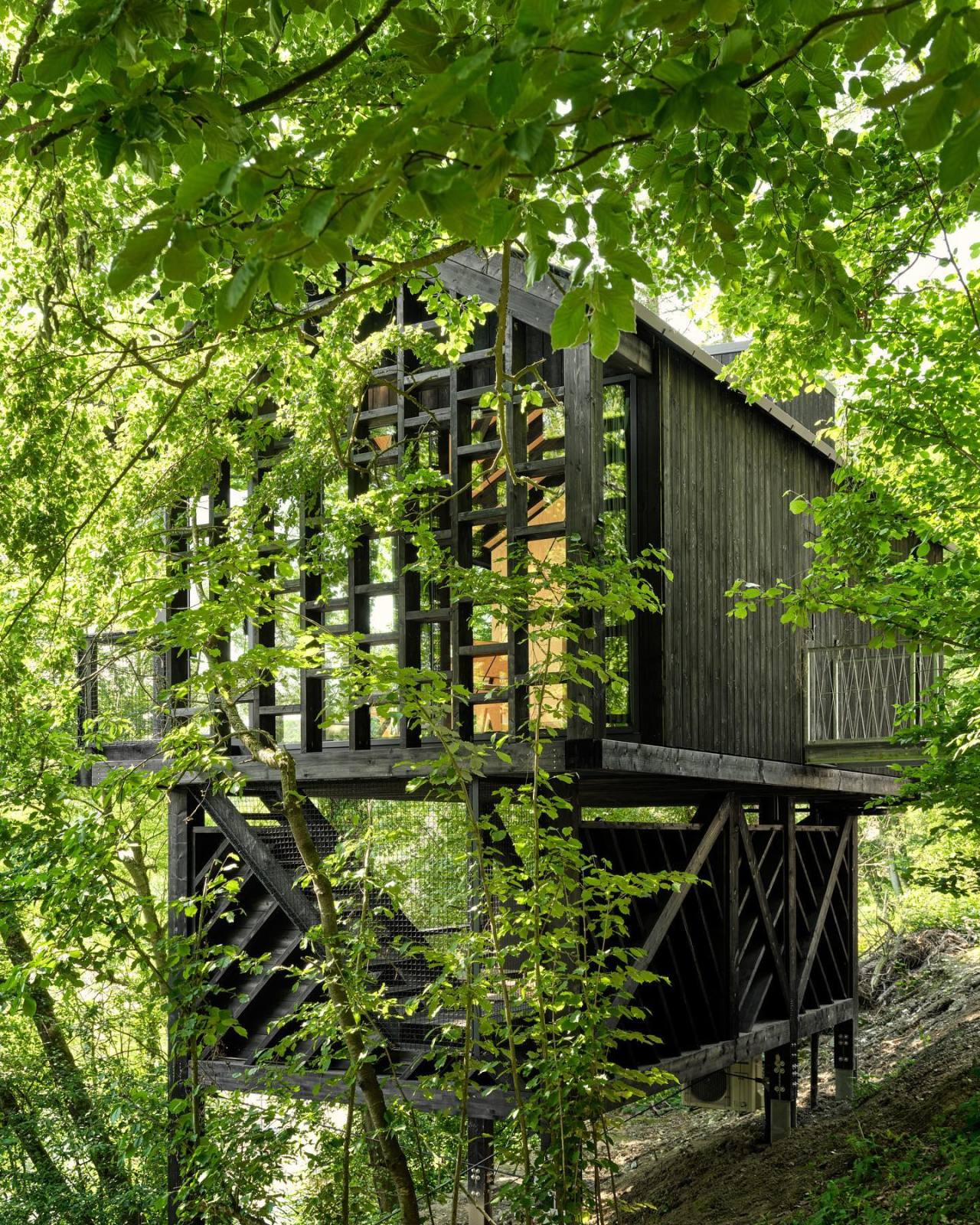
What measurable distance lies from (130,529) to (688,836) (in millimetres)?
5409

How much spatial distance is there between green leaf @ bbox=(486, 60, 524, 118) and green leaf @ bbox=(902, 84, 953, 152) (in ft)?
2.30

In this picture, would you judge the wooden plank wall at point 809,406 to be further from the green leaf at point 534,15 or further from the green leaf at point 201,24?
the green leaf at point 534,15

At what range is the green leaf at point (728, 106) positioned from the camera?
2172 mm

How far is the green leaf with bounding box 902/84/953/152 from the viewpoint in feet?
6.73

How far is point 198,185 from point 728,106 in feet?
3.11

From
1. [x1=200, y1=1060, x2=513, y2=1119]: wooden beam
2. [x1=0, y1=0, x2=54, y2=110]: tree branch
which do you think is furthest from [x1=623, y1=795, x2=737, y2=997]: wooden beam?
[x1=0, y1=0, x2=54, y2=110]: tree branch

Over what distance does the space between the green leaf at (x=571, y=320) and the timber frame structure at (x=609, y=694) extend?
4.48 metres

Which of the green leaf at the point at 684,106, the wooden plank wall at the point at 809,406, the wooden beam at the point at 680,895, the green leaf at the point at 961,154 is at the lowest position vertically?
the wooden beam at the point at 680,895

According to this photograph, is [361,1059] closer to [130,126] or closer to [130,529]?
[130,126]

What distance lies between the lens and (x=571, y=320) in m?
2.25

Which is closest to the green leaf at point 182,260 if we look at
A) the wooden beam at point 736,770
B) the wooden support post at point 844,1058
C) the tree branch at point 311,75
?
the tree branch at point 311,75

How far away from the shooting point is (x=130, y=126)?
278cm

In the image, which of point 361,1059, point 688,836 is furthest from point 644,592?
point 688,836

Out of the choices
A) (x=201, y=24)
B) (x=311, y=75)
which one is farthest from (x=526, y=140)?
(x=201, y=24)
